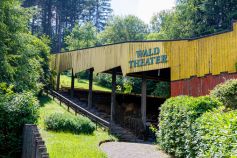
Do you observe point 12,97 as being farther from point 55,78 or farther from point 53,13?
point 53,13

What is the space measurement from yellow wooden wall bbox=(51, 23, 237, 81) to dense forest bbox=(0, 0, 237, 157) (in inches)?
190

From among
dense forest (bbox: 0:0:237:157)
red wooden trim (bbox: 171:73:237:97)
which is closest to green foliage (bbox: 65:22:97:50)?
dense forest (bbox: 0:0:237:157)

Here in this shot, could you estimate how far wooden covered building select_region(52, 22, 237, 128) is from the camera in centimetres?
1997

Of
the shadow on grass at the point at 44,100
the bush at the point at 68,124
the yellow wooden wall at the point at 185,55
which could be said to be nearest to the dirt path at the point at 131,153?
the bush at the point at 68,124

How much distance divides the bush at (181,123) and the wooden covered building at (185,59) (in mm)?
5176

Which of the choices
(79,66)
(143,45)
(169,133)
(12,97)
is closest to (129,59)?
(143,45)

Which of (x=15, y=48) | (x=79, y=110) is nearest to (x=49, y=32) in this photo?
(x=79, y=110)

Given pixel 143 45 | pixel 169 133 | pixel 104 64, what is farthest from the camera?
pixel 104 64

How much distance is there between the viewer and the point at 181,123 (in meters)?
12.5

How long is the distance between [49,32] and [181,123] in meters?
63.8

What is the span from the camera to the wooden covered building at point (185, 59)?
65.5ft

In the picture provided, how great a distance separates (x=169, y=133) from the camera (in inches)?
545

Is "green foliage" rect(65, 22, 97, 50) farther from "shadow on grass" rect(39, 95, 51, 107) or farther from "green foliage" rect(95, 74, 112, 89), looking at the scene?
"shadow on grass" rect(39, 95, 51, 107)

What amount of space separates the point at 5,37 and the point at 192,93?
10428mm
